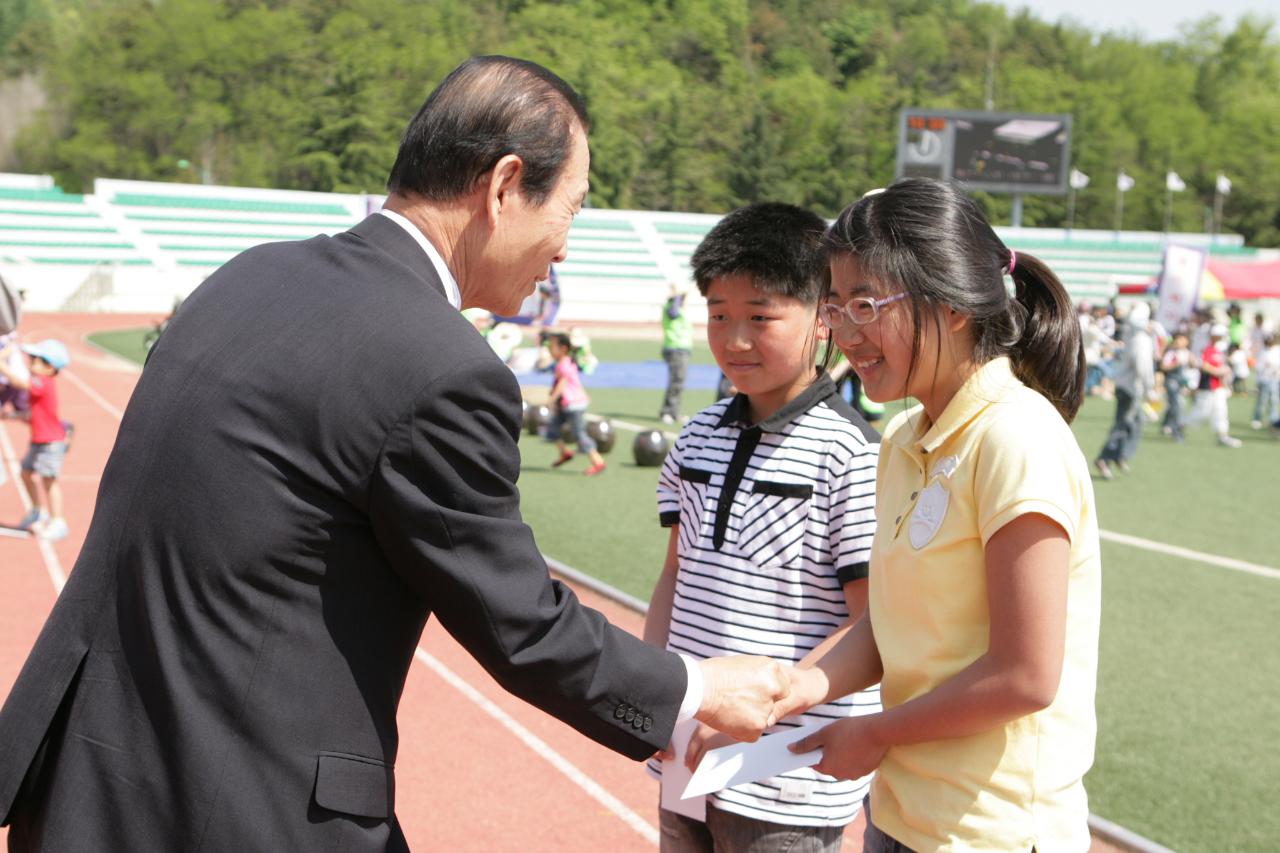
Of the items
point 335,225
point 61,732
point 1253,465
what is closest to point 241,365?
point 61,732

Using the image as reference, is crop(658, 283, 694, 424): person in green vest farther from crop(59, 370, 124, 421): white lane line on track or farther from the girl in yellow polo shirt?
the girl in yellow polo shirt

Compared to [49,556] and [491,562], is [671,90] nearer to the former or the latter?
[49,556]

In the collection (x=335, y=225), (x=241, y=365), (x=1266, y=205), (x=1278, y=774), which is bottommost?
(x=1266, y=205)

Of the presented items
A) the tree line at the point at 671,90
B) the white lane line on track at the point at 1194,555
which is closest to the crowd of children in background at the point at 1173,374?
the white lane line on track at the point at 1194,555

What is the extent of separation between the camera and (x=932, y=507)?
2268 mm

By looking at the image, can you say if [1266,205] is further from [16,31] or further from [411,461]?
[411,461]

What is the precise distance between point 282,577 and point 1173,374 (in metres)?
21.4

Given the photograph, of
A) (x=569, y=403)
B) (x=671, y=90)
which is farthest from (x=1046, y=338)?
(x=671, y=90)

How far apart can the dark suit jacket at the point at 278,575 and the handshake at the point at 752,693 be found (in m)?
0.44

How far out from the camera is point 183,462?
2.06 metres

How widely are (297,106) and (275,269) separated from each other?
272ft

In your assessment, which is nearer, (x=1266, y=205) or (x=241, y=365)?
(x=241, y=365)

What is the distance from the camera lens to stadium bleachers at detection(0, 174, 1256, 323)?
45812 millimetres

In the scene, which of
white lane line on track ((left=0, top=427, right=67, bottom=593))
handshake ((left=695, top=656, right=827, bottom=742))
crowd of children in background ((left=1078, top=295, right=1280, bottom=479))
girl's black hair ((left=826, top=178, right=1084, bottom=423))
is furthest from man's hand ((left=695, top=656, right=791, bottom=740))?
white lane line on track ((left=0, top=427, right=67, bottom=593))
